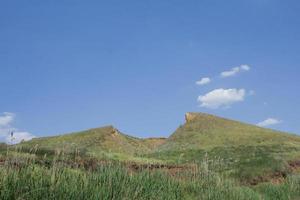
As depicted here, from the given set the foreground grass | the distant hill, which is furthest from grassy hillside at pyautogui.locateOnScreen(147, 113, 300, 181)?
the foreground grass

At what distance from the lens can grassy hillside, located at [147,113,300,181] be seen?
93.8 feet

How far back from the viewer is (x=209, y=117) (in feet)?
162

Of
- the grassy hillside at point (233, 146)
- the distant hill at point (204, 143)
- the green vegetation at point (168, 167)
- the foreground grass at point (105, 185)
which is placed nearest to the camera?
the foreground grass at point (105, 185)

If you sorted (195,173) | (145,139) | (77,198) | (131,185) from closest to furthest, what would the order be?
1. (77,198)
2. (131,185)
3. (195,173)
4. (145,139)

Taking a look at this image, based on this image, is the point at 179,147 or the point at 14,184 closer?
the point at 14,184

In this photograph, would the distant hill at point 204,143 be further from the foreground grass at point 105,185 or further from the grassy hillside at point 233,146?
the foreground grass at point 105,185

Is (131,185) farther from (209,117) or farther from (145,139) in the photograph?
(145,139)

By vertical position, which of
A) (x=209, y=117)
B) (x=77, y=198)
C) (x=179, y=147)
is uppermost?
(x=209, y=117)

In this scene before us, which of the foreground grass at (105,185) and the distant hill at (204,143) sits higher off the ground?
the distant hill at (204,143)

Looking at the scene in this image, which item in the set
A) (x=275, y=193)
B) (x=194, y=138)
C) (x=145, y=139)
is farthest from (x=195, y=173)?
(x=145, y=139)

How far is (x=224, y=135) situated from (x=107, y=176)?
Answer: 33567 mm

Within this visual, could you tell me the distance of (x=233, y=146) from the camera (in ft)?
131

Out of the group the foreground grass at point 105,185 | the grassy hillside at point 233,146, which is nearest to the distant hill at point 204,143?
the grassy hillside at point 233,146

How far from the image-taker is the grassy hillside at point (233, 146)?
2859 centimetres
